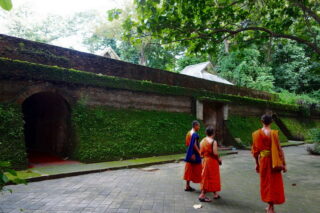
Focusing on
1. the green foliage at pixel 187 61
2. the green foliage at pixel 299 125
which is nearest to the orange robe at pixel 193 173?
the green foliage at pixel 299 125

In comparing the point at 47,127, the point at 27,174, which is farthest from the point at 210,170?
the point at 47,127

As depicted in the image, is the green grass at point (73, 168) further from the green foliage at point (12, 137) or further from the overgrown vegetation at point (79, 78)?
the overgrown vegetation at point (79, 78)

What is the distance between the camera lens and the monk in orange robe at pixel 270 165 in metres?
4.13

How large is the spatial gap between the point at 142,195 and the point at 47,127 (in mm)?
7323

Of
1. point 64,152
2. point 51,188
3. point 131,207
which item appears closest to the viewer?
point 131,207

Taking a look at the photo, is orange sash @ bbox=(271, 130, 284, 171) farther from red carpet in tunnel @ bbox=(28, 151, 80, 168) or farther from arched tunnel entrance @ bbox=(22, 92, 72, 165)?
arched tunnel entrance @ bbox=(22, 92, 72, 165)

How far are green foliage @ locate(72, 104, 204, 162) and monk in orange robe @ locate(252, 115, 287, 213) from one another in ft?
19.6

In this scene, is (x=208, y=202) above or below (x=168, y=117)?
below

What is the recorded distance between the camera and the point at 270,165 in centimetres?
426

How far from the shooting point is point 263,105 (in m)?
18.5

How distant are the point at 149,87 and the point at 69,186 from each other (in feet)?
22.5

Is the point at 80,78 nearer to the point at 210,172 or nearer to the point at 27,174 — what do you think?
the point at 27,174

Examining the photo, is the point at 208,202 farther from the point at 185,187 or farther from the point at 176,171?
the point at 176,171

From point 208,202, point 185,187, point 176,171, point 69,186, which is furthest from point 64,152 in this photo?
point 208,202
